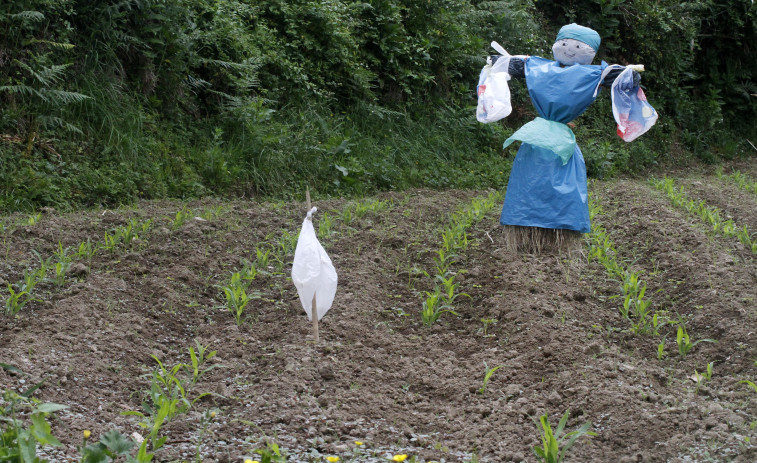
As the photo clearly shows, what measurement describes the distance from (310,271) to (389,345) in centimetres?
65

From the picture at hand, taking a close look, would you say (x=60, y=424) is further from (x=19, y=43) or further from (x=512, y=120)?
(x=512, y=120)

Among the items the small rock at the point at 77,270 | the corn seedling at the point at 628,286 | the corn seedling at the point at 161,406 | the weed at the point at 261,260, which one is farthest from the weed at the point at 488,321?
the small rock at the point at 77,270

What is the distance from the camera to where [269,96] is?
29.1 feet

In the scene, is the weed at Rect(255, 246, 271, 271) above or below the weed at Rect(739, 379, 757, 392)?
below

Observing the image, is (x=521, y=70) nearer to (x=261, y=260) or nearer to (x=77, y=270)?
(x=261, y=260)

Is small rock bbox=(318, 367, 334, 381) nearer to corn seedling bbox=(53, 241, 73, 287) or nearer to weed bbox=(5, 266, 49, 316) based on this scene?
weed bbox=(5, 266, 49, 316)

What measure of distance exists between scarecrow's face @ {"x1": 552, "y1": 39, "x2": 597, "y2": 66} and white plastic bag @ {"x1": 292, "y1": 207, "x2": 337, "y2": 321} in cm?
278

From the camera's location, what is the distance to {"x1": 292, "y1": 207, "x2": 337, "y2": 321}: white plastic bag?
369 cm

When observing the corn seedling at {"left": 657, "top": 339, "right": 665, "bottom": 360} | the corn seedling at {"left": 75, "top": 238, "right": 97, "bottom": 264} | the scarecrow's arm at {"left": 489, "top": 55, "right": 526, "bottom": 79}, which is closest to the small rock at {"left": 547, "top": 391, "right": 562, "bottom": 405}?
the corn seedling at {"left": 657, "top": 339, "right": 665, "bottom": 360}

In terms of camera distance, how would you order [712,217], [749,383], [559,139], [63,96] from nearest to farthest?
[749,383] < [559,139] < [712,217] < [63,96]

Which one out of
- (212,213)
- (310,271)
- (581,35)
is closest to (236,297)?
(310,271)

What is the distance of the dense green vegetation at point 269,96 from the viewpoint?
690 centimetres

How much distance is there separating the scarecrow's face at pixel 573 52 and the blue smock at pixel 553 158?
0.12 metres

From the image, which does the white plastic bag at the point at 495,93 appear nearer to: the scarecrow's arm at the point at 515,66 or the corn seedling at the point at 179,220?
the scarecrow's arm at the point at 515,66
